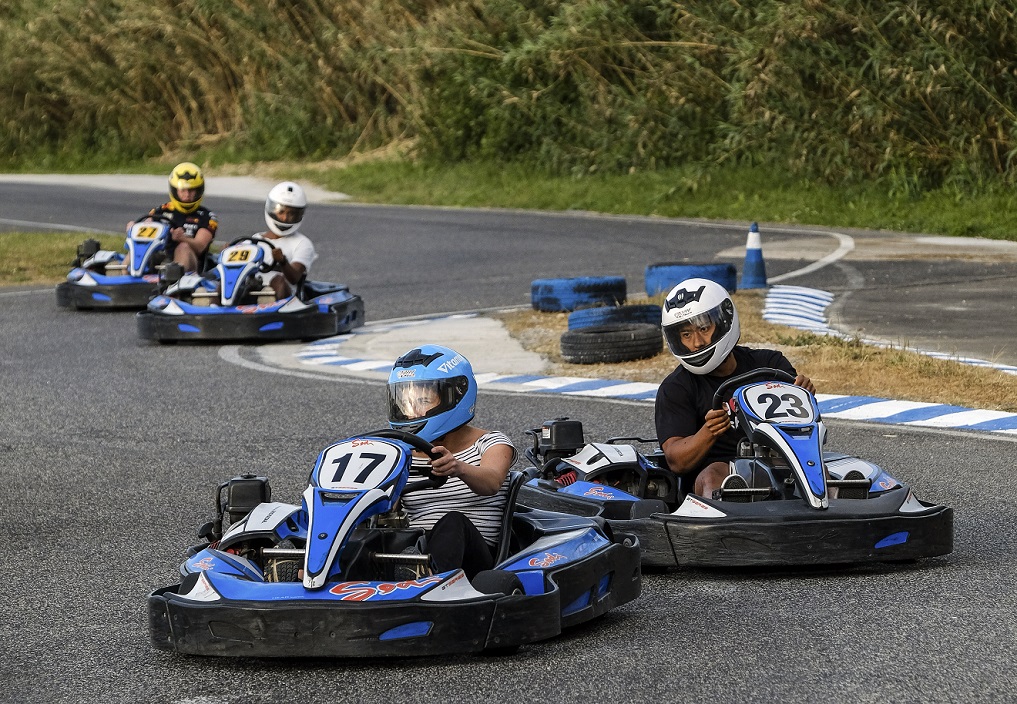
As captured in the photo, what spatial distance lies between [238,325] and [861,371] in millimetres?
4801

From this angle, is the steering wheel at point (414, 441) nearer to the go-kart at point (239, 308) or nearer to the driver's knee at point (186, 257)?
the go-kart at point (239, 308)

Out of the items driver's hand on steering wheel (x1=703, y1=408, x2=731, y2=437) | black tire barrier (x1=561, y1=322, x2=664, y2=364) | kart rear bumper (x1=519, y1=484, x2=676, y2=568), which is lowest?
black tire barrier (x1=561, y1=322, x2=664, y2=364)

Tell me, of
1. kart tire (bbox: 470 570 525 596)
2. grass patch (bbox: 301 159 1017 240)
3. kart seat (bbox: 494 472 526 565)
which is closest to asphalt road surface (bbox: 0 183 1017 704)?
kart tire (bbox: 470 570 525 596)

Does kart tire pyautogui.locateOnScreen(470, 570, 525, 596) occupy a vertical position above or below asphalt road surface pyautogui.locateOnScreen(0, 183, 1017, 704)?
above

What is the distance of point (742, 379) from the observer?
5.86 metres

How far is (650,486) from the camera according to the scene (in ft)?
20.4

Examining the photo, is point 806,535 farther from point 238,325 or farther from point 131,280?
point 131,280

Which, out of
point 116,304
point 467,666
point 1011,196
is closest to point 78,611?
point 467,666

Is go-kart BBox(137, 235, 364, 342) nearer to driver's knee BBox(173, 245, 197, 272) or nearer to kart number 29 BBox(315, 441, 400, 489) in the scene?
driver's knee BBox(173, 245, 197, 272)

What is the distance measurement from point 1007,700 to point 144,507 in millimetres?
3908

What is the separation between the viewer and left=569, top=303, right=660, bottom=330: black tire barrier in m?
11.7

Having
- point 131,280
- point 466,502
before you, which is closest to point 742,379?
point 466,502

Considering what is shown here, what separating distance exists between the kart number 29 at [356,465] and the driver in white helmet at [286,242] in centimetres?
809

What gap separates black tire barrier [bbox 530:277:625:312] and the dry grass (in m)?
1.29
